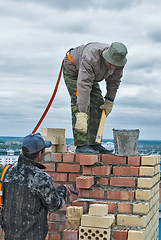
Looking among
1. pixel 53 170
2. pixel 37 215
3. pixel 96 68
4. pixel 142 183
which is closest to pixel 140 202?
pixel 142 183

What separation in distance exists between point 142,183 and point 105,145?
1123 millimetres

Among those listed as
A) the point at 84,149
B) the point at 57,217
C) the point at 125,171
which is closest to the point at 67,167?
the point at 84,149

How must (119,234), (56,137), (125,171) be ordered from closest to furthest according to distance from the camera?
(119,234) < (125,171) < (56,137)

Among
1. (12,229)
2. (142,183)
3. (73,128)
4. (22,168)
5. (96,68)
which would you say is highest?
(96,68)

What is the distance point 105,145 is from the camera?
4.98m

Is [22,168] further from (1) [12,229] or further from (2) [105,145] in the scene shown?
(2) [105,145]

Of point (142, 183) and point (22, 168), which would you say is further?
point (142, 183)

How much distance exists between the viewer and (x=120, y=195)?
3.90 meters

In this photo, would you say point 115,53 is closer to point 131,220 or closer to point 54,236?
point 131,220

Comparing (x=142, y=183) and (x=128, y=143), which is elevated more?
(x=128, y=143)

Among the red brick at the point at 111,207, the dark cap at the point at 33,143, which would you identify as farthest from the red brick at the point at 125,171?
the dark cap at the point at 33,143

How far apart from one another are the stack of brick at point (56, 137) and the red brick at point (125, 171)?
94 cm

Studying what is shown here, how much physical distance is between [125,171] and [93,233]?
35.9 inches

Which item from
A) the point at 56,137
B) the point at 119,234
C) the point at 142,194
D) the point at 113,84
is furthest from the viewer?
the point at 113,84
